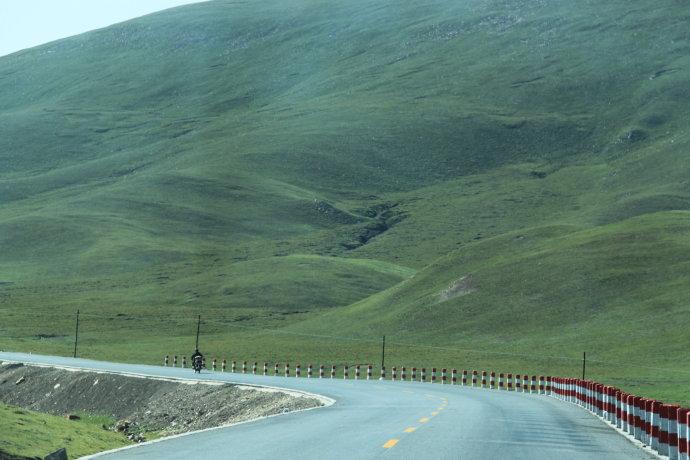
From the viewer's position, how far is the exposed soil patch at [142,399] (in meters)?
42.3

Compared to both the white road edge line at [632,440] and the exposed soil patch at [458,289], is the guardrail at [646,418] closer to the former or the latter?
the white road edge line at [632,440]

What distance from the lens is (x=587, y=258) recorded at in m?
126

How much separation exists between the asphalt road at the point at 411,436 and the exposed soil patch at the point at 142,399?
22.8ft

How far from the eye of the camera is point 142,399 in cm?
5072

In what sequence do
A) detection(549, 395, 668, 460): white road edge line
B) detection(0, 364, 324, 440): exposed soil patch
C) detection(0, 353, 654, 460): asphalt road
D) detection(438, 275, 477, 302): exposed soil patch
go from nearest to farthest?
detection(0, 353, 654, 460): asphalt road, detection(549, 395, 668, 460): white road edge line, detection(0, 364, 324, 440): exposed soil patch, detection(438, 275, 477, 302): exposed soil patch

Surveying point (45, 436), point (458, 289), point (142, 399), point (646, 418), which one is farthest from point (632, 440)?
point (458, 289)

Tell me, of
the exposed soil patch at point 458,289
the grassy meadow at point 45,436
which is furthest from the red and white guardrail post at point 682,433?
the exposed soil patch at point 458,289

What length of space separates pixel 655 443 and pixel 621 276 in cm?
9724

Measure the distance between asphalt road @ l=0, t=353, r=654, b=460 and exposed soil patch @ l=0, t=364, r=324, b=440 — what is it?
6.94m

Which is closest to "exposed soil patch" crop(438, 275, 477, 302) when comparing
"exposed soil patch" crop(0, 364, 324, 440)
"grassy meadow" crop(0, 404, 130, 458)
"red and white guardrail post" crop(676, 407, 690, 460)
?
"exposed soil patch" crop(0, 364, 324, 440)

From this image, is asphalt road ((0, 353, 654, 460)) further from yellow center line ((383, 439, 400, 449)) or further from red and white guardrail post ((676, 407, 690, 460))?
red and white guardrail post ((676, 407, 690, 460))

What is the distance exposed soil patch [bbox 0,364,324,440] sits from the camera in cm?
4228

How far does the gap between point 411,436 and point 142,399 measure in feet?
95.0

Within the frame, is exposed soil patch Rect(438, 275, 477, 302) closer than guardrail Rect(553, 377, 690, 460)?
No
